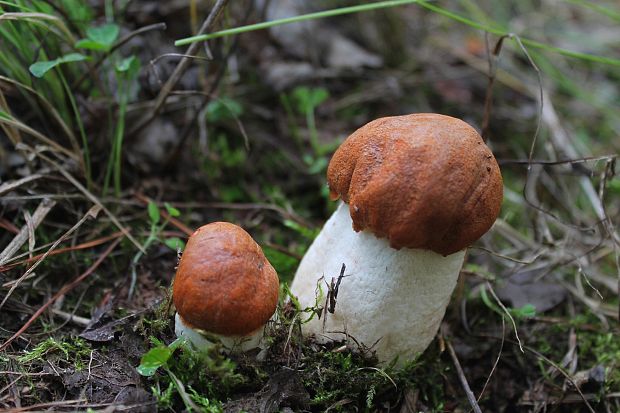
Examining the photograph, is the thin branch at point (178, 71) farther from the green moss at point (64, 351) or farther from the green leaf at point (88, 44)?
the green moss at point (64, 351)

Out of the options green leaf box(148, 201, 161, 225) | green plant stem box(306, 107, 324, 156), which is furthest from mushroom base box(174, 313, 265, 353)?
green plant stem box(306, 107, 324, 156)

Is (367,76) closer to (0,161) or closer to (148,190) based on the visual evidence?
(148,190)

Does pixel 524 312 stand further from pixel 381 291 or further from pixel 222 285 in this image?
pixel 222 285

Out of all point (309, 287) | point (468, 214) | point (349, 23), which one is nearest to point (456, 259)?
point (468, 214)

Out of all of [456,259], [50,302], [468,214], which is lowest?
[50,302]

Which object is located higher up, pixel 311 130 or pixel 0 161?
pixel 0 161

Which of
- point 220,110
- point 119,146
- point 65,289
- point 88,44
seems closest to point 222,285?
point 65,289

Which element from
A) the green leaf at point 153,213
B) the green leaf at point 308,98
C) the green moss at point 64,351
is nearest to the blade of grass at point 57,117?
the green leaf at point 153,213
